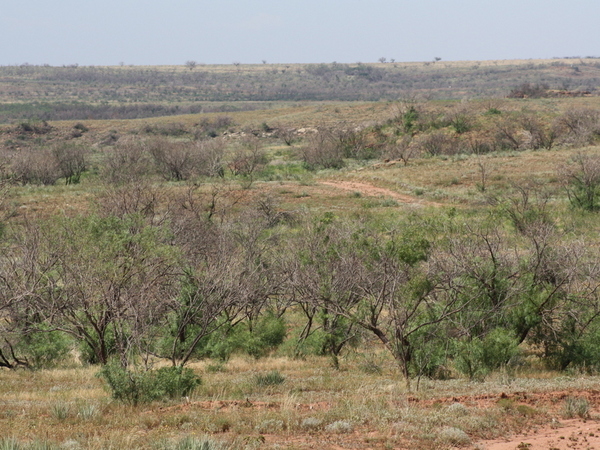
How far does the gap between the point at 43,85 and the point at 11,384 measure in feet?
505

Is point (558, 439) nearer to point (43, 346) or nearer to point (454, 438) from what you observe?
point (454, 438)

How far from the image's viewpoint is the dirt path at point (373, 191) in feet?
117

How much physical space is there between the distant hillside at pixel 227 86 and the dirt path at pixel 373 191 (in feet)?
221

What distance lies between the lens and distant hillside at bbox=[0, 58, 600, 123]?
112 m

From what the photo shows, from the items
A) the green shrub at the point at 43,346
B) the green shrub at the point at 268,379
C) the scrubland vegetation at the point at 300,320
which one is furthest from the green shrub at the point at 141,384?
the green shrub at the point at 43,346

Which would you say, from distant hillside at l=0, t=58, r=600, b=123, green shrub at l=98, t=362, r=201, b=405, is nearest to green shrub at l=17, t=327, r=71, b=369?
green shrub at l=98, t=362, r=201, b=405

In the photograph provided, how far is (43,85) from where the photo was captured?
151 metres

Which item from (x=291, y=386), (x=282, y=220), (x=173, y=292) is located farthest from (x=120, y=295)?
(x=282, y=220)

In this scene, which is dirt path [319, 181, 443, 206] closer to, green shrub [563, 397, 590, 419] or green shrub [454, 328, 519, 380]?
green shrub [454, 328, 519, 380]

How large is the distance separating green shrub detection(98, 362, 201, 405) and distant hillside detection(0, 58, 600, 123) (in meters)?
95.4

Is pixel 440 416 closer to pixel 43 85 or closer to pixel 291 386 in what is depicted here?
pixel 291 386

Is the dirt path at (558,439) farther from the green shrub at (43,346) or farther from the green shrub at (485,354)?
the green shrub at (43,346)

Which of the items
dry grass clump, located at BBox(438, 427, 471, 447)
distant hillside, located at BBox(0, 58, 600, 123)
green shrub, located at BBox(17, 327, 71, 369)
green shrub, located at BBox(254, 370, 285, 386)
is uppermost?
distant hillside, located at BBox(0, 58, 600, 123)

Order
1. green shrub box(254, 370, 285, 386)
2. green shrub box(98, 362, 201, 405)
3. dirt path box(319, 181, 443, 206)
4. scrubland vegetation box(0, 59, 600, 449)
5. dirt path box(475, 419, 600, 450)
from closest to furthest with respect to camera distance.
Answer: dirt path box(475, 419, 600, 450), scrubland vegetation box(0, 59, 600, 449), green shrub box(98, 362, 201, 405), green shrub box(254, 370, 285, 386), dirt path box(319, 181, 443, 206)
